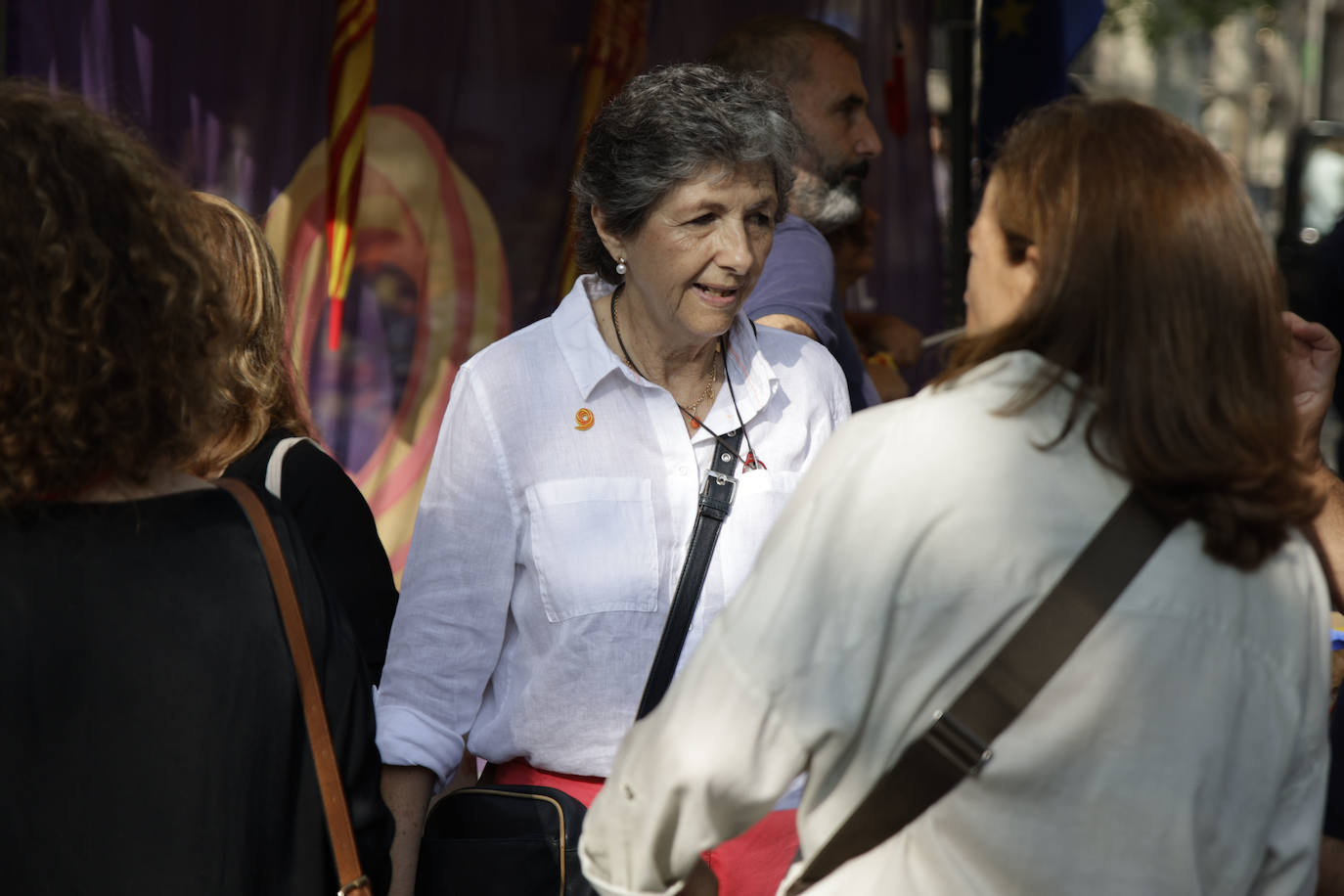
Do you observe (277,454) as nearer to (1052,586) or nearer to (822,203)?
(1052,586)

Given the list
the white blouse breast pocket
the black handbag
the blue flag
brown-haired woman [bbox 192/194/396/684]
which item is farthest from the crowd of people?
the blue flag

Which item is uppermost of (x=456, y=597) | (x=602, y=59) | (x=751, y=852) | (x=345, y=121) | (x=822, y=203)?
(x=602, y=59)

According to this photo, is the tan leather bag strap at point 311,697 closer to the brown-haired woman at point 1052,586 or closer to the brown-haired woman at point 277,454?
the brown-haired woman at point 1052,586

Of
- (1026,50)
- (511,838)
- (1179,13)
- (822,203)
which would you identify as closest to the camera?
(511,838)

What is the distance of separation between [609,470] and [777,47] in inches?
68.3

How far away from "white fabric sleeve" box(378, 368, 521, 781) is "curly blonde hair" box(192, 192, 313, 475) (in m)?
0.37

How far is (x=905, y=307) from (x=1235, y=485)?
448 cm

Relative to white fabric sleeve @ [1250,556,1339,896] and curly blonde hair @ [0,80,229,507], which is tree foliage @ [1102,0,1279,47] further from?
curly blonde hair @ [0,80,229,507]

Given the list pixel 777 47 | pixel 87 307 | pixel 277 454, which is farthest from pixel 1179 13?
pixel 87 307

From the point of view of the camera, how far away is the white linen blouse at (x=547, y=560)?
6.70 ft

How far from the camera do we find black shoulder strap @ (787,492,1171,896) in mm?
1264

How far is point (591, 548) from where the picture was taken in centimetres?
207

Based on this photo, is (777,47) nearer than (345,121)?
Yes

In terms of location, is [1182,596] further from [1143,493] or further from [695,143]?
[695,143]
